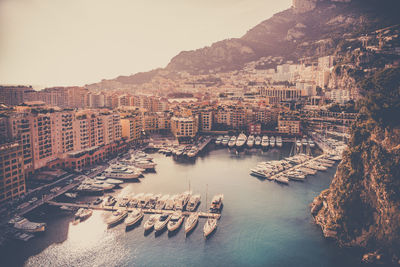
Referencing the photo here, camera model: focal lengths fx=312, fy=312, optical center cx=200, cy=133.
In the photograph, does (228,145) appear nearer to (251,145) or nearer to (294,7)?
(251,145)

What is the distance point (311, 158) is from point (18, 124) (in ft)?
83.4

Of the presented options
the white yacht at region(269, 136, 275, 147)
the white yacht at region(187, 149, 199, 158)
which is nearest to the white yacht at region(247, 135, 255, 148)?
the white yacht at region(269, 136, 275, 147)

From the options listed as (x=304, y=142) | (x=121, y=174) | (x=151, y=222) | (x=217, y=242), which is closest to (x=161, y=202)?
(x=151, y=222)

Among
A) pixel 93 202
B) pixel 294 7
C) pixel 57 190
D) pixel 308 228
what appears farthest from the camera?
pixel 294 7

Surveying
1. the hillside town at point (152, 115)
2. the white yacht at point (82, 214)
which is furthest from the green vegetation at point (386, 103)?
the hillside town at point (152, 115)

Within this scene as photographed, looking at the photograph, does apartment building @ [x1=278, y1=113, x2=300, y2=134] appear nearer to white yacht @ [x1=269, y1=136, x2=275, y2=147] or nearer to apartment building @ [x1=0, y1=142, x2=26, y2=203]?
white yacht @ [x1=269, y1=136, x2=275, y2=147]

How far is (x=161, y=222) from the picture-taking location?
56.2 feet

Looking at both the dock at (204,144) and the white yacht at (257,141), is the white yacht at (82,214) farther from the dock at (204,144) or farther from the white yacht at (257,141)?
the white yacht at (257,141)

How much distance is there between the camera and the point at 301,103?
59500 millimetres

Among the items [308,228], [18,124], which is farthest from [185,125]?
[308,228]

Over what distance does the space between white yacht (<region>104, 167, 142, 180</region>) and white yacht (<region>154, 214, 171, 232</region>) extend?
26.3 feet

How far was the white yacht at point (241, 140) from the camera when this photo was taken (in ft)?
125

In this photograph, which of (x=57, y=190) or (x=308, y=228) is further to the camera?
(x=57, y=190)

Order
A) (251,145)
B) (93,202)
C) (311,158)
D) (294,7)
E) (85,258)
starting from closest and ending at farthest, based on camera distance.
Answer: (85,258)
(93,202)
(311,158)
(251,145)
(294,7)
